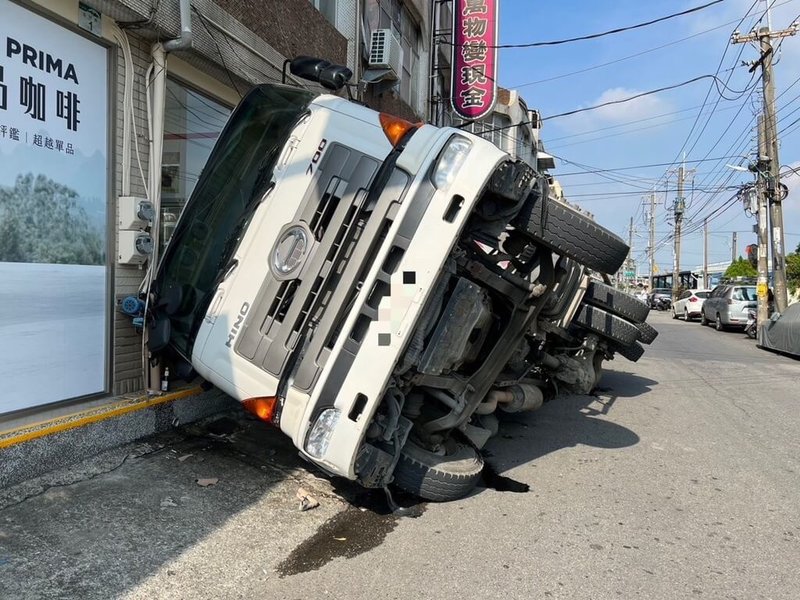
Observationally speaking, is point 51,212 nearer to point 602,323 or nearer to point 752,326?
point 602,323

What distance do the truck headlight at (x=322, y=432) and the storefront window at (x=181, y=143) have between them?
335 cm

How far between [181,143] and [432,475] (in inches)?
174

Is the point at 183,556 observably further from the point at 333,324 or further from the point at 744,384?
the point at 744,384

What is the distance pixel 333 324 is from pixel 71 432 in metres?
2.28

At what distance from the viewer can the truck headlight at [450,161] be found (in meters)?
3.68

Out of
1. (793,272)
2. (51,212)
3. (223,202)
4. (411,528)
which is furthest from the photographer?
(793,272)

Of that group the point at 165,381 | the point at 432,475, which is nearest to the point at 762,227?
the point at 432,475

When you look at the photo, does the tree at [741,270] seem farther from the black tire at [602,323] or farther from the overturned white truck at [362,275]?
the overturned white truck at [362,275]

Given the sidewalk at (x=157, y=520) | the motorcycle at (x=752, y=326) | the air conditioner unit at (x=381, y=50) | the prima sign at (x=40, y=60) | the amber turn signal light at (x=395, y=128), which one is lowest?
the sidewalk at (x=157, y=520)

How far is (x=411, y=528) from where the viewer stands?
3867mm

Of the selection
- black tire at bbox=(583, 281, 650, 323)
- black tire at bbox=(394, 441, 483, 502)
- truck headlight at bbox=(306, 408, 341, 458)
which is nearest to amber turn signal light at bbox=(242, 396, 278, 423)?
truck headlight at bbox=(306, 408, 341, 458)

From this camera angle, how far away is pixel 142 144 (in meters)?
5.59

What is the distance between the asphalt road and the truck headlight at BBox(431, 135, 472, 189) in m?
2.18

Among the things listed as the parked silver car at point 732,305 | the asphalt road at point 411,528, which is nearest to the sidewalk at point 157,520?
the asphalt road at point 411,528
